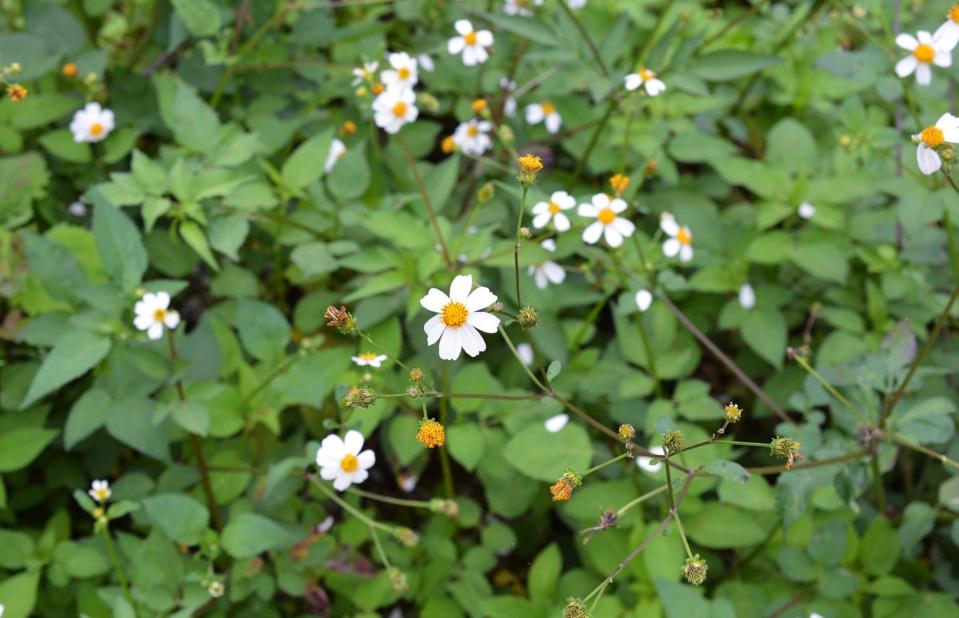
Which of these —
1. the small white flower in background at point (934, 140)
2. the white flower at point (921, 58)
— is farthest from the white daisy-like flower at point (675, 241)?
the small white flower in background at point (934, 140)

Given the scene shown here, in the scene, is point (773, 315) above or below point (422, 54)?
below

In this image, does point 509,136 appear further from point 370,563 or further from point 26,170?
point 26,170

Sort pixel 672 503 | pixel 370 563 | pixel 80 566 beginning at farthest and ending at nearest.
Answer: pixel 370 563
pixel 80 566
pixel 672 503

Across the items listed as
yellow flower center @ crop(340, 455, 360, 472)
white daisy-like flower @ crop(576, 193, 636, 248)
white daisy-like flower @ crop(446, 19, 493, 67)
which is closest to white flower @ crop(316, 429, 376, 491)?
yellow flower center @ crop(340, 455, 360, 472)

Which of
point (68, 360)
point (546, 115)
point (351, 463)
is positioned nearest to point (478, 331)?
point (351, 463)

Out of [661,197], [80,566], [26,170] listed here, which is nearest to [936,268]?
[661,197]

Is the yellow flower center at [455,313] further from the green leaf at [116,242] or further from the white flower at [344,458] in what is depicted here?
the green leaf at [116,242]

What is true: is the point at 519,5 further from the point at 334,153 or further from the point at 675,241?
the point at 675,241
